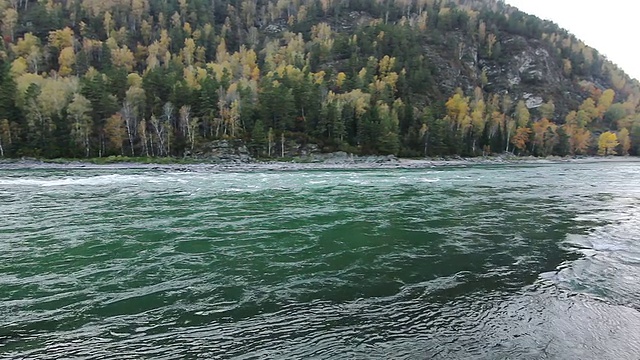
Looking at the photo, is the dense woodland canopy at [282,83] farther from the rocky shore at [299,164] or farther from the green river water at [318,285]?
the green river water at [318,285]

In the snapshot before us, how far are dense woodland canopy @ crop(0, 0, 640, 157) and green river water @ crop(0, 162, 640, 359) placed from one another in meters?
55.6

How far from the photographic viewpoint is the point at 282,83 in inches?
3317

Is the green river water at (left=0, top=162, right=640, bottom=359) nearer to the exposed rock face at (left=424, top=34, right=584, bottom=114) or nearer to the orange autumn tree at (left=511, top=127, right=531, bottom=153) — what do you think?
the orange autumn tree at (left=511, top=127, right=531, bottom=153)

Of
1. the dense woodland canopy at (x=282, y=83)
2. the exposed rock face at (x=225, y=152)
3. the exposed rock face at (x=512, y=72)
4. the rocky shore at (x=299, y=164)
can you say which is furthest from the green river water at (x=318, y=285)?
the exposed rock face at (x=512, y=72)

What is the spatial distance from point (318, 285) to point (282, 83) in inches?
3127

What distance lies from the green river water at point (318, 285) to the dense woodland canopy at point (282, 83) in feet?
182

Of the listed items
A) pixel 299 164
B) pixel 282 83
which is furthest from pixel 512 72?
pixel 299 164

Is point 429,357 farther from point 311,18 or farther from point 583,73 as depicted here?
point 583,73

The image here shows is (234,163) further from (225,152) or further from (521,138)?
(521,138)

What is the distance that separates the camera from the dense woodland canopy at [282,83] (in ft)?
224

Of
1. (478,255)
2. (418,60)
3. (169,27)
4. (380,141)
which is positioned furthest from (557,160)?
(169,27)

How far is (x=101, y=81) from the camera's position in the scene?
70812mm

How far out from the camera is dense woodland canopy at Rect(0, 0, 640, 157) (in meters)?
68.3

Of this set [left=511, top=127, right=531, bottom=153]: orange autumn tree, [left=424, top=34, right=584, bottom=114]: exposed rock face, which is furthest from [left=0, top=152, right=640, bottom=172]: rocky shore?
[left=424, top=34, right=584, bottom=114]: exposed rock face
